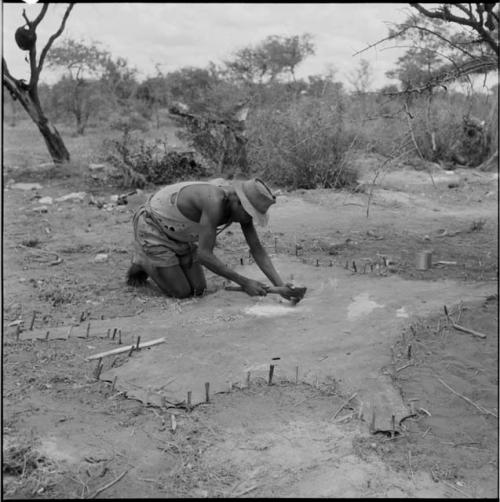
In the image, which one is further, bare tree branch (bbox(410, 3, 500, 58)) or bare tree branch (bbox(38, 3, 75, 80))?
bare tree branch (bbox(38, 3, 75, 80))

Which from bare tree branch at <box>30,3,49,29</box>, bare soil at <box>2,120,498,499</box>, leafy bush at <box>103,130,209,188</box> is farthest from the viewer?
bare tree branch at <box>30,3,49,29</box>

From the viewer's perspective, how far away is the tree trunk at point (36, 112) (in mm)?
11539

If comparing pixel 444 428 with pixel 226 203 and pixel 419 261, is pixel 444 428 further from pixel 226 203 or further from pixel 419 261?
pixel 419 261

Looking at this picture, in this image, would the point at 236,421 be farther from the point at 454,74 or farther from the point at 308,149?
the point at 308,149

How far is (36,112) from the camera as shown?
11.8 m

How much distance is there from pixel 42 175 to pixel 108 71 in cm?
1207

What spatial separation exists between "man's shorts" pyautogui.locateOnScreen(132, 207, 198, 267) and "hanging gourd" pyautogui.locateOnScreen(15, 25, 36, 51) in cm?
804

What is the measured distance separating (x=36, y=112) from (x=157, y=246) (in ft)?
26.6

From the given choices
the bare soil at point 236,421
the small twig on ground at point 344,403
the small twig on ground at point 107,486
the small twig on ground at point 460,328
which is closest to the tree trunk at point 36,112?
the bare soil at point 236,421

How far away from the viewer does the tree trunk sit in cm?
1154

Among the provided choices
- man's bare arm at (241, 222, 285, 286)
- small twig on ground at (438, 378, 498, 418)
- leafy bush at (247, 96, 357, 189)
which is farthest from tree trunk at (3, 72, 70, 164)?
small twig on ground at (438, 378, 498, 418)

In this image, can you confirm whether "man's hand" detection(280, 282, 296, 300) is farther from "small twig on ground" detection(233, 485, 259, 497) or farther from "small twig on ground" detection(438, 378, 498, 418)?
"small twig on ground" detection(233, 485, 259, 497)

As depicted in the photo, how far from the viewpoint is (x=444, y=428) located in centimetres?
291

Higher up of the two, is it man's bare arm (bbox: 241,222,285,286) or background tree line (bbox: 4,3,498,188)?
background tree line (bbox: 4,3,498,188)
